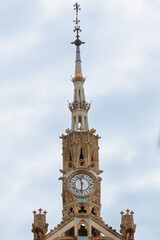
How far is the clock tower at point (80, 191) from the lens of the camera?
198ft

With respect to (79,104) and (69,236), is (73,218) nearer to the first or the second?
(69,236)

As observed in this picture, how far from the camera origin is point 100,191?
210 feet

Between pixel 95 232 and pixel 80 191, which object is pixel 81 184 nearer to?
pixel 80 191

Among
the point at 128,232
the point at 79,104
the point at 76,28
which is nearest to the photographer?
the point at 128,232

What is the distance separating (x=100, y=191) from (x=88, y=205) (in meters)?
2.25

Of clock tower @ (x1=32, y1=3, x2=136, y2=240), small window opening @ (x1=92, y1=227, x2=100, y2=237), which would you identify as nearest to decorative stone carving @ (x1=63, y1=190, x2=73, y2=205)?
clock tower @ (x1=32, y1=3, x2=136, y2=240)

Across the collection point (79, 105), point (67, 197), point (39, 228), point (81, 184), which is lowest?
point (39, 228)

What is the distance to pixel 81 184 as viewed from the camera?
63312mm

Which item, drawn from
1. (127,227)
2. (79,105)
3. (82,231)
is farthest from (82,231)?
(79,105)

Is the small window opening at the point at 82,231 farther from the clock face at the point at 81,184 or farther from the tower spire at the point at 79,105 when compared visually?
the tower spire at the point at 79,105

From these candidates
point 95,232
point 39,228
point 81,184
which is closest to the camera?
point 39,228

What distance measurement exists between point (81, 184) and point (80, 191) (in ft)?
2.14

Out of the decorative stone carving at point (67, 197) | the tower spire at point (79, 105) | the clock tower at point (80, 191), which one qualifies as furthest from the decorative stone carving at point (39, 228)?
the tower spire at point (79, 105)

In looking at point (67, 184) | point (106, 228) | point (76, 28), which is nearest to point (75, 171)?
point (67, 184)
